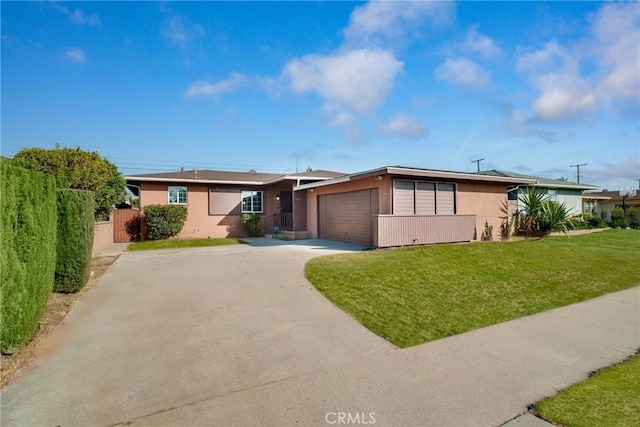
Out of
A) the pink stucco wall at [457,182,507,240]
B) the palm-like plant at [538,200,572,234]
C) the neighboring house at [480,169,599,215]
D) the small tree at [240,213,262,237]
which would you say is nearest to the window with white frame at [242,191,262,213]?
the small tree at [240,213,262,237]

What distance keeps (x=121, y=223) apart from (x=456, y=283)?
634 inches

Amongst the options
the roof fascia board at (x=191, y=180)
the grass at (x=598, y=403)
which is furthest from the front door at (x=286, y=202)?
the grass at (x=598, y=403)

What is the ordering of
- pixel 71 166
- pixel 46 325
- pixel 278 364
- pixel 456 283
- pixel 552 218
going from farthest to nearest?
pixel 552 218, pixel 71 166, pixel 456 283, pixel 46 325, pixel 278 364

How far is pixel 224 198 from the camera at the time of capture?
17.9 m

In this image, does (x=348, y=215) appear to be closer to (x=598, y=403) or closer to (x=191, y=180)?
(x=191, y=180)

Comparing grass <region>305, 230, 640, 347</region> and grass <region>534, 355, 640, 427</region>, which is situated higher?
grass <region>305, 230, 640, 347</region>

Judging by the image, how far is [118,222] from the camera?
1612cm

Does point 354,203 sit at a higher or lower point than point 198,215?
higher

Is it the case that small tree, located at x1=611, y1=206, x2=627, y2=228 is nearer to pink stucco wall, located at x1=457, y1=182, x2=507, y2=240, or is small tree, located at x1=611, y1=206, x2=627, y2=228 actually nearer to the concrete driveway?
pink stucco wall, located at x1=457, y1=182, x2=507, y2=240

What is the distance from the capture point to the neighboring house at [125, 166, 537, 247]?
11.8 meters

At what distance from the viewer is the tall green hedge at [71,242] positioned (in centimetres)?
638

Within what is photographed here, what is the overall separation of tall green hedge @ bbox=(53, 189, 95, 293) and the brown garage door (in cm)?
922

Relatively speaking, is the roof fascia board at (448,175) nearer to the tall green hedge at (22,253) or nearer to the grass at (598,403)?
the grass at (598,403)

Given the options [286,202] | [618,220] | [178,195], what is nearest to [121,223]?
[178,195]
